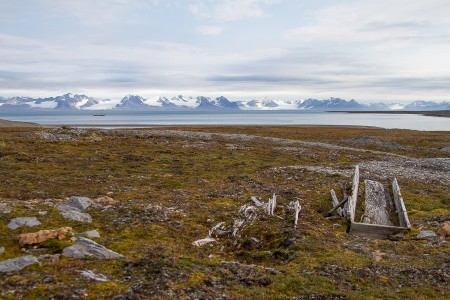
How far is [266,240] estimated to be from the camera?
14.6 metres

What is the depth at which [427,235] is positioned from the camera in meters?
15.5

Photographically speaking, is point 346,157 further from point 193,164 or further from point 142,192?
point 142,192

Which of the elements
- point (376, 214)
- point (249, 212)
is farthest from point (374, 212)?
point (249, 212)

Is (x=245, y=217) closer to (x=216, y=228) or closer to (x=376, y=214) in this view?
(x=216, y=228)

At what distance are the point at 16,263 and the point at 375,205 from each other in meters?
17.8

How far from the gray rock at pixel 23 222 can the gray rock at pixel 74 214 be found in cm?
121

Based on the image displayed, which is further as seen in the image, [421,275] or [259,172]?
[259,172]

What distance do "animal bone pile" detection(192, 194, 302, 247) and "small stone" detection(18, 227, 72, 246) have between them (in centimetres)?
446

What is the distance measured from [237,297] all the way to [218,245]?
4590 mm

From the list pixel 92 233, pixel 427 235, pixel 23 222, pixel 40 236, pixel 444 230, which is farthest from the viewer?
pixel 444 230

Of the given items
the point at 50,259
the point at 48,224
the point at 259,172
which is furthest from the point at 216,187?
the point at 50,259

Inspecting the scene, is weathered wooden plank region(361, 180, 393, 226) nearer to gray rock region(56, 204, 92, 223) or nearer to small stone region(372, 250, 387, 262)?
small stone region(372, 250, 387, 262)

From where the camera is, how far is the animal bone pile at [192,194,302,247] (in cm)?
1477

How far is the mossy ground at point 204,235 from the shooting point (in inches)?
385
